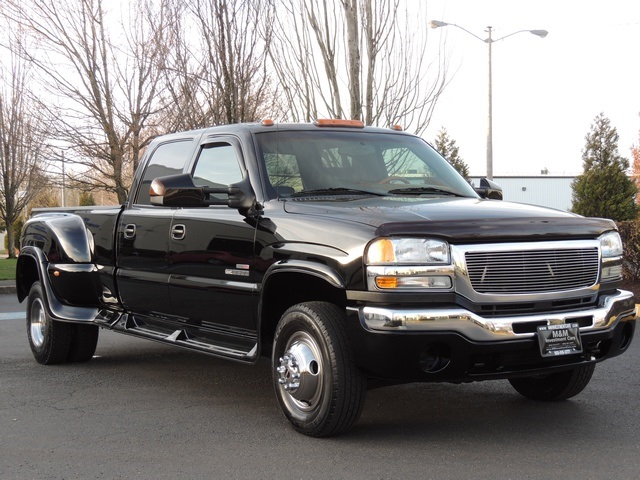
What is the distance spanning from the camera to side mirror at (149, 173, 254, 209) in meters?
5.50

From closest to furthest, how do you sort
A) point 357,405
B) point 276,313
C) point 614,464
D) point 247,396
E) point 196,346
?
1. point 614,464
2. point 357,405
3. point 276,313
4. point 196,346
5. point 247,396

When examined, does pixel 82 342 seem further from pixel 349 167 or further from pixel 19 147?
pixel 19 147

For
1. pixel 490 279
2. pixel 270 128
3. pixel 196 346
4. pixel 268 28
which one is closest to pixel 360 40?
pixel 268 28

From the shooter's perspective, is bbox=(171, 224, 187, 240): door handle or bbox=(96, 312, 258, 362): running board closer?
bbox=(96, 312, 258, 362): running board

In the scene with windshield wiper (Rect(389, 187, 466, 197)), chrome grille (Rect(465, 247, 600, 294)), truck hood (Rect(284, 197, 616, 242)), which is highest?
windshield wiper (Rect(389, 187, 466, 197))

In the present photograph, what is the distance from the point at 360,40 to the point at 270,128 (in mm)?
7665

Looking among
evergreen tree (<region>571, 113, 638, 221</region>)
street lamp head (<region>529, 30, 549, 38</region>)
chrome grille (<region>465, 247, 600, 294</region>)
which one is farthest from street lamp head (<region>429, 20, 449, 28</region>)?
evergreen tree (<region>571, 113, 638, 221</region>)

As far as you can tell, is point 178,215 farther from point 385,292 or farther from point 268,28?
point 268,28

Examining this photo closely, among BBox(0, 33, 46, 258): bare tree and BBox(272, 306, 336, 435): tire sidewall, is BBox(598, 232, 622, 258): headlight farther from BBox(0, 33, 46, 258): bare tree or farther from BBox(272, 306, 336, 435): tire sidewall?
BBox(0, 33, 46, 258): bare tree

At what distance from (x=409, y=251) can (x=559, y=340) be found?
96 centimetres

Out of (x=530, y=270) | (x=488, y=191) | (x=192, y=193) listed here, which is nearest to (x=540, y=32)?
(x=488, y=191)

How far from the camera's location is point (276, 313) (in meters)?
5.38

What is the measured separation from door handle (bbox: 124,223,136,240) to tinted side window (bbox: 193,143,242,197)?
68 cm

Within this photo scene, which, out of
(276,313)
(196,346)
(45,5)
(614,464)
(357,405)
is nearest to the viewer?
(614,464)
